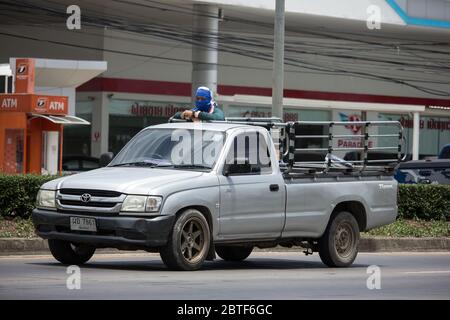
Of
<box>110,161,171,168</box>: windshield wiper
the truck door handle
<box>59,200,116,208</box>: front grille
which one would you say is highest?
<box>110,161,171,168</box>: windshield wiper

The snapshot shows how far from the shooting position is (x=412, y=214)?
2262 cm

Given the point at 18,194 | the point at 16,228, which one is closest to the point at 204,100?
the point at 16,228

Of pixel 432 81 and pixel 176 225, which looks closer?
pixel 176 225

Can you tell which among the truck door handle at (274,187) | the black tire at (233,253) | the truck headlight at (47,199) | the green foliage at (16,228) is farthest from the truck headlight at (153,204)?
the green foliage at (16,228)

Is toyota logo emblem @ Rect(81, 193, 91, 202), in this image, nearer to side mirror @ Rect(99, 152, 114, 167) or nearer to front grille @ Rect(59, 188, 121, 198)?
front grille @ Rect(59, 188, 121, 198)

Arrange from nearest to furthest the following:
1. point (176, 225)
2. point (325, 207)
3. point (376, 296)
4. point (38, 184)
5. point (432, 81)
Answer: point (376, 296) → point (176, 225) → point (325, 207) → point (38, 184) → point (432, 81)

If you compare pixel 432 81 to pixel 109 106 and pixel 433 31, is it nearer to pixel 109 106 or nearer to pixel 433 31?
pixel 433 31

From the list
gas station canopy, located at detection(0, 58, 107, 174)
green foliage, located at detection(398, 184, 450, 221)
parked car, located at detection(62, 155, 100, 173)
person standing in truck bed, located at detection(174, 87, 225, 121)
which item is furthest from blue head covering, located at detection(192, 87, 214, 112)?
parked car, located at detection(62, 155, 100, 173)

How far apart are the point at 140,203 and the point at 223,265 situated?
280 centimetres

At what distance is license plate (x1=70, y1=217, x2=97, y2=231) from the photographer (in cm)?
1230

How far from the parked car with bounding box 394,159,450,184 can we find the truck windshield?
41.7 feet

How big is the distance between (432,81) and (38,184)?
41326mm

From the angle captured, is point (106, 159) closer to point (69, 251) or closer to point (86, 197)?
point (69, 251)
